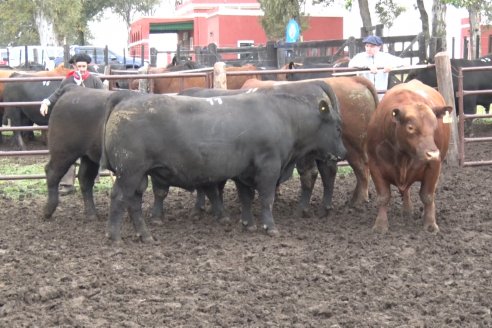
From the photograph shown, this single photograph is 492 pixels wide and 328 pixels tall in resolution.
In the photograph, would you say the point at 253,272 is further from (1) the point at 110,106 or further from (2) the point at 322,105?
(2) the point at 322,105

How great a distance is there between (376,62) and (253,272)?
15.8 feet

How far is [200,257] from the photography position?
20.5 ft

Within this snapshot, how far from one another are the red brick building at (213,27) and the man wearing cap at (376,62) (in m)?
31.2

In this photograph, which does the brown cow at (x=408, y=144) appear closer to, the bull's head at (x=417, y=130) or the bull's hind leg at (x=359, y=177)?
the bull's head at (x=417, y=130)

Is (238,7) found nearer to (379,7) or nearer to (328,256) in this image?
(379,7)

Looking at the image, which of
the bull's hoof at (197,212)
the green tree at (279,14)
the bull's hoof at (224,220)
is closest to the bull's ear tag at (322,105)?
the bull's hoof at (224,220)

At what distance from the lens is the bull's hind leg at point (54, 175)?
7711 millimetres

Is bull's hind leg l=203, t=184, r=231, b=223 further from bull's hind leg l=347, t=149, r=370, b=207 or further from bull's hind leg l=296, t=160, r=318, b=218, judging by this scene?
bull's hind leg l=347, t=149, r=370, b=207

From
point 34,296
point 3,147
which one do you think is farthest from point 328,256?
point 3,147

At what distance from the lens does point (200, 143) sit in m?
6.79

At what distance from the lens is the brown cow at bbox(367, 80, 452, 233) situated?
6695 millimetres

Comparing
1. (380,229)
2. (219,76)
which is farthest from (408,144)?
(219,76)

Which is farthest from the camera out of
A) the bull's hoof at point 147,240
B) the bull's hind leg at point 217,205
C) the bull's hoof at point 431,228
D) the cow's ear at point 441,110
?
the bull's hind leg at point 217,205

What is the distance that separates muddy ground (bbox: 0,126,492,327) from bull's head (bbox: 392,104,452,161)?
730 millimetres
